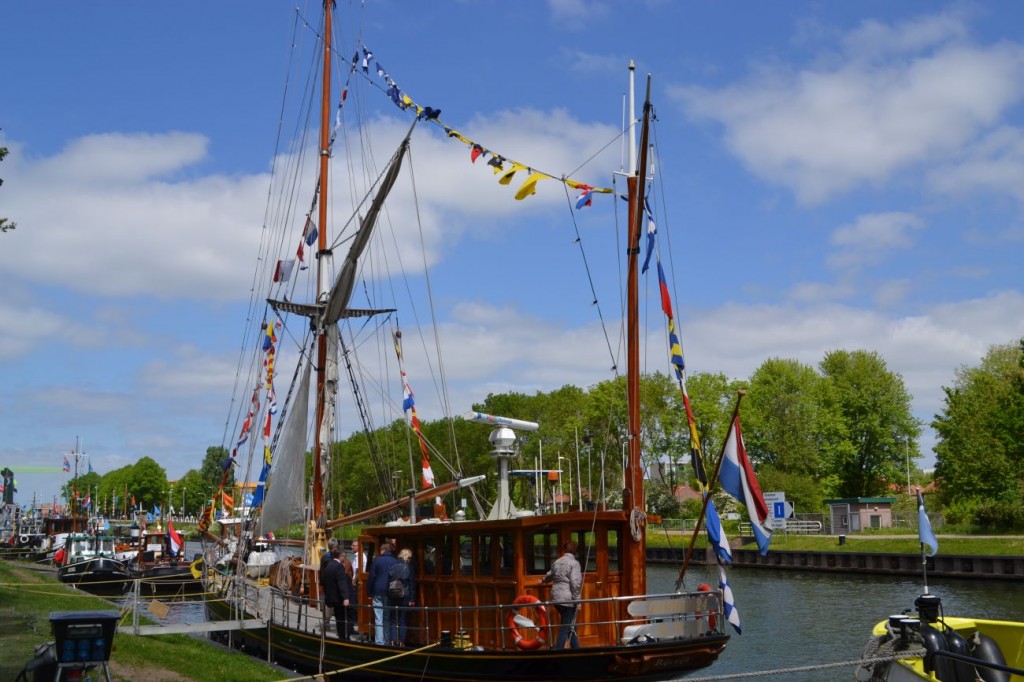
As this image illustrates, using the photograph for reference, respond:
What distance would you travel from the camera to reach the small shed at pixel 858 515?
221 feet

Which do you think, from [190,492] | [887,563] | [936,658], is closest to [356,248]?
[936,658]

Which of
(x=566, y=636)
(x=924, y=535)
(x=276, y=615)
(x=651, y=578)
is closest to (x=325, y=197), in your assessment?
(x=276, y=615)

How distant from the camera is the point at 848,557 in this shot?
5109 cm

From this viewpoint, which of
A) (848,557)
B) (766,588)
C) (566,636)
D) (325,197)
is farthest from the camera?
(848,557)

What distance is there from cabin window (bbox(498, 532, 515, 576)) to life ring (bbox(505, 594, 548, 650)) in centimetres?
76

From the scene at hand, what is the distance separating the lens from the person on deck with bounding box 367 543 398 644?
17938 mm

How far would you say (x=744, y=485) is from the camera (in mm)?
15109

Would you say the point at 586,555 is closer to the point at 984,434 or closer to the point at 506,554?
the point at 506,554

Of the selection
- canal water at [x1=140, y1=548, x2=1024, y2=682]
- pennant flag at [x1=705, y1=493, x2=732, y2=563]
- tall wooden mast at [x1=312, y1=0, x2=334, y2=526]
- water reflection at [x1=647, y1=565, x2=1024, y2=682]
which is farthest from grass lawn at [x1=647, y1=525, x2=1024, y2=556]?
pennant flag at [x1=705, y1=493, x2=732, y2=563]

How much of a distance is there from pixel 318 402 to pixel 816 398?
7063cm

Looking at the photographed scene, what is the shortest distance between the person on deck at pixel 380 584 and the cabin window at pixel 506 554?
6.70ft

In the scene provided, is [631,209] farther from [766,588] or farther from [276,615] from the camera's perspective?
[766,588]

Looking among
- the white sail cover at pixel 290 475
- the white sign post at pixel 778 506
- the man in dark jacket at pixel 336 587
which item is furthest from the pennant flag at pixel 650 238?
the white sign post at pixel 778 506

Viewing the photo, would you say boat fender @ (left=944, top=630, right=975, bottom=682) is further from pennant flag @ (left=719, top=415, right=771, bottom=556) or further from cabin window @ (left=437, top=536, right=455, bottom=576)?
cabin window @ (left=437, top=536, right=455, bottom=576)
